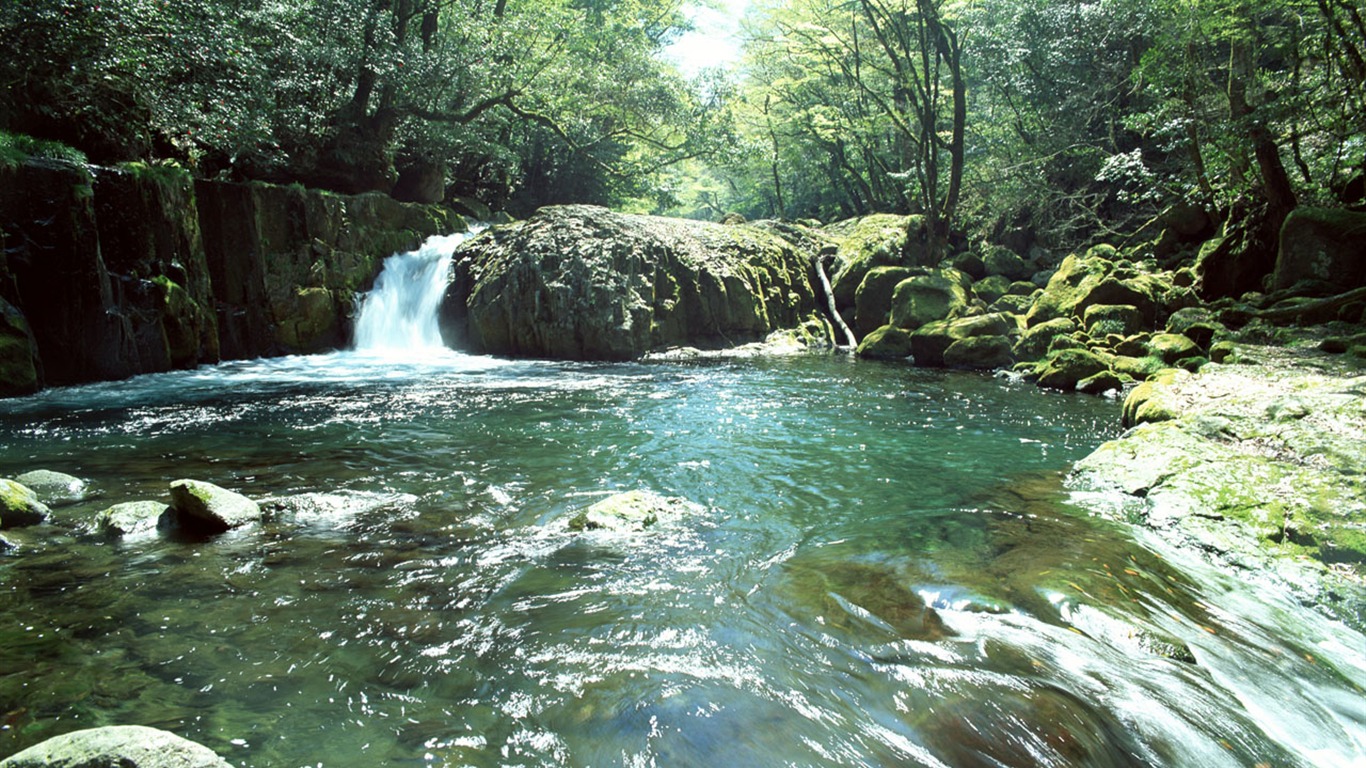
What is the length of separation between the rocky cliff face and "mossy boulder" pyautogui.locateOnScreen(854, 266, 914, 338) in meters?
13.1

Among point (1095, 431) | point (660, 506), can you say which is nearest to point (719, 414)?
point (660, 506)

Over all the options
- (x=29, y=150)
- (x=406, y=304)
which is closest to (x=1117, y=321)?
(x=406, y=304)

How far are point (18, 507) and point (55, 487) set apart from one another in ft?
2.99

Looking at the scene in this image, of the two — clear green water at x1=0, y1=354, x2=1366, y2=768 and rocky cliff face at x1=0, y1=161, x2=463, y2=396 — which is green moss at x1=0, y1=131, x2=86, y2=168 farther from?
clear green water at x1=0, y1=354, x2=1366, y2=768

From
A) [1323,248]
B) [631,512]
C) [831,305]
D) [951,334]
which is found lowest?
[631,512]

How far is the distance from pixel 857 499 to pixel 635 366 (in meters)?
9.27

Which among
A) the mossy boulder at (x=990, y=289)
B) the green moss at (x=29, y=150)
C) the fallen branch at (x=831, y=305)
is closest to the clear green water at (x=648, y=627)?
the green moss at (x=29, y=150)

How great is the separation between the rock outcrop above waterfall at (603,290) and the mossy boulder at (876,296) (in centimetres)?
211

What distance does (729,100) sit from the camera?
79.3 ft

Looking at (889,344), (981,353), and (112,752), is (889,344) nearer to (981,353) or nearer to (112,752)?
(981,353)

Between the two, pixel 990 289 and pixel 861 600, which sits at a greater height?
pixel 990 289

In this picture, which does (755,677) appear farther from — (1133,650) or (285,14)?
(285,14)

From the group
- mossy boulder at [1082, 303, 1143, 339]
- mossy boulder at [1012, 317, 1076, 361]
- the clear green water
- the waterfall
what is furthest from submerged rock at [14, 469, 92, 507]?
mossy boulder at [1082, 303, 1143, 339]

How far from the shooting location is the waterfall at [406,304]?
51.3 feet
